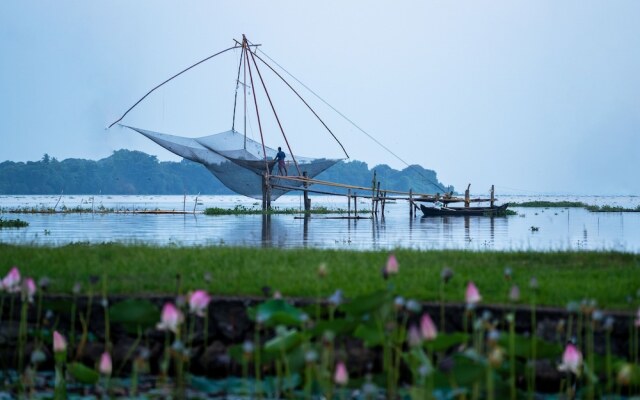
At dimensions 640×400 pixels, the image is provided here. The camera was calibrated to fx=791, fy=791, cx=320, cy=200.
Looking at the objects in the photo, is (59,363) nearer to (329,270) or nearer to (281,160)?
(329,270)

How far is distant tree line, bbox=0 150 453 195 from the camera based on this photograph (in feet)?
516

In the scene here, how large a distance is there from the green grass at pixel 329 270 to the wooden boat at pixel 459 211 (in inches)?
946

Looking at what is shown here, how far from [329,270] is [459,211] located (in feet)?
87.0

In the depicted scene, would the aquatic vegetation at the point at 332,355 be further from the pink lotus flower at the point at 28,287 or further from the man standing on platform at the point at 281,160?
the man standing on platform at the point at 281,160

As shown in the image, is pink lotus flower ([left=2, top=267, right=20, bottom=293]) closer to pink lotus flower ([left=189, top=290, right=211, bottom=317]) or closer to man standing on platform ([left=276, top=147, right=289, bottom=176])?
pink lotus flower ([left=189, top=290, right=211, bottom=317])

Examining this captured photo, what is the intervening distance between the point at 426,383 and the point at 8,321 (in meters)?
3.73

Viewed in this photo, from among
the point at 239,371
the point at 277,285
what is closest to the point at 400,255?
the point at 277,285

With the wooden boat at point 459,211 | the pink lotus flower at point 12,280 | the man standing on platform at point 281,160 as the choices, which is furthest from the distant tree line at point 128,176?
the pink lotus flower at point 12,280

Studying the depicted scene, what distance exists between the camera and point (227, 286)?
695cm

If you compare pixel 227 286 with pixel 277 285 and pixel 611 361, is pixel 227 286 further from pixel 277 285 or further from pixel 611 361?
pixel 611 361

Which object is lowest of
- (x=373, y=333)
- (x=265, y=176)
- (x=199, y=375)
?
(x=199, y=375)

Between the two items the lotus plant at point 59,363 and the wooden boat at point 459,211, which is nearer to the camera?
the lotus plant at point 59,363

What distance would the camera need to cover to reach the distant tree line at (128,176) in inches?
6196

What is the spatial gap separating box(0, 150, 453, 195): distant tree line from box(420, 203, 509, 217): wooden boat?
123098 mm
